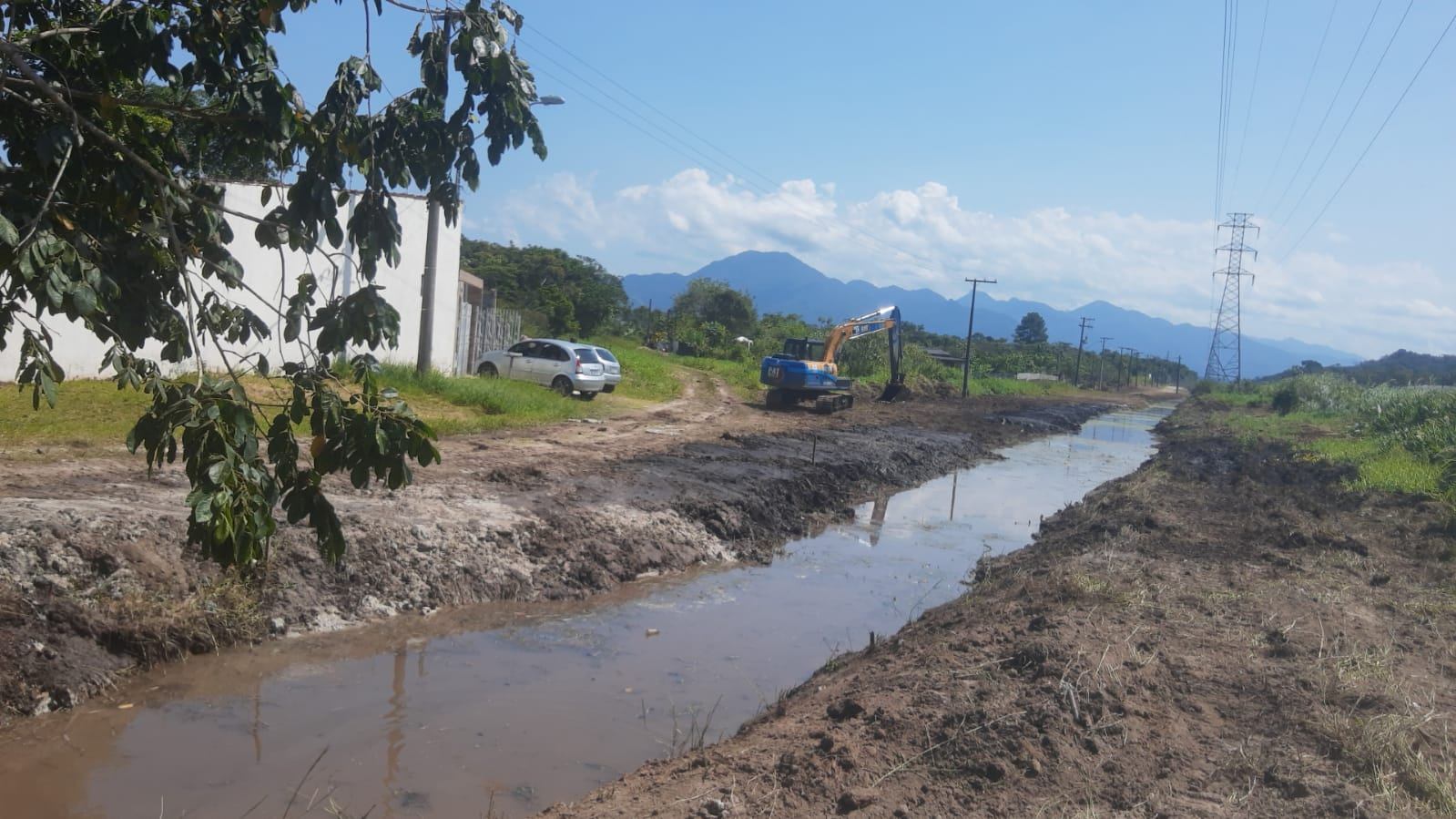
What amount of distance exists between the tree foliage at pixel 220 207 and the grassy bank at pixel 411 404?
672 cm

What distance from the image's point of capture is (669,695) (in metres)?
7.86

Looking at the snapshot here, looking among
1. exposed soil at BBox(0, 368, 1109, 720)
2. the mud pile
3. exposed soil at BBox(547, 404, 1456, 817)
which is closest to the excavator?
exposed soil at BBox(0, 368, 1109, 720)

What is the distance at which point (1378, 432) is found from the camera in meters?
30.4

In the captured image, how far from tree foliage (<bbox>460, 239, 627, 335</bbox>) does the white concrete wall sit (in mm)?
18771

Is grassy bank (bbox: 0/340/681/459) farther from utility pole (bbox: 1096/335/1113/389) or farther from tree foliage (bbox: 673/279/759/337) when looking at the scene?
utility pole (bbox: 1096/335/1113/389)

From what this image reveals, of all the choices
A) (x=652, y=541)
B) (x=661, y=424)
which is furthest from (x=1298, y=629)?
(x=661, y=424)

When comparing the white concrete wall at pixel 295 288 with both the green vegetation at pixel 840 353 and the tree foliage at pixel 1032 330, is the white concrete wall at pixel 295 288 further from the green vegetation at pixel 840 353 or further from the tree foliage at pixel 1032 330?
the tree foliage at pixel 1032 330

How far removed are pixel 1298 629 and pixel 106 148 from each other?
27.2ft

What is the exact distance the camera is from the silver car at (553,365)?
25547mm

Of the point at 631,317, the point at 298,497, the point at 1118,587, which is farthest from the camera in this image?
the point at 631,317

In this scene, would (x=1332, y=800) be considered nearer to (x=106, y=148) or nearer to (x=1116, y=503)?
(x=106, y=148)

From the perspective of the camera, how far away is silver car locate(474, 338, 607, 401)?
83.8ft

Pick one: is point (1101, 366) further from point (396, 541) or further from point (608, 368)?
point (396, 541)

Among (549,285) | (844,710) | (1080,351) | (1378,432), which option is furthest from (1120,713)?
(1080,351)
